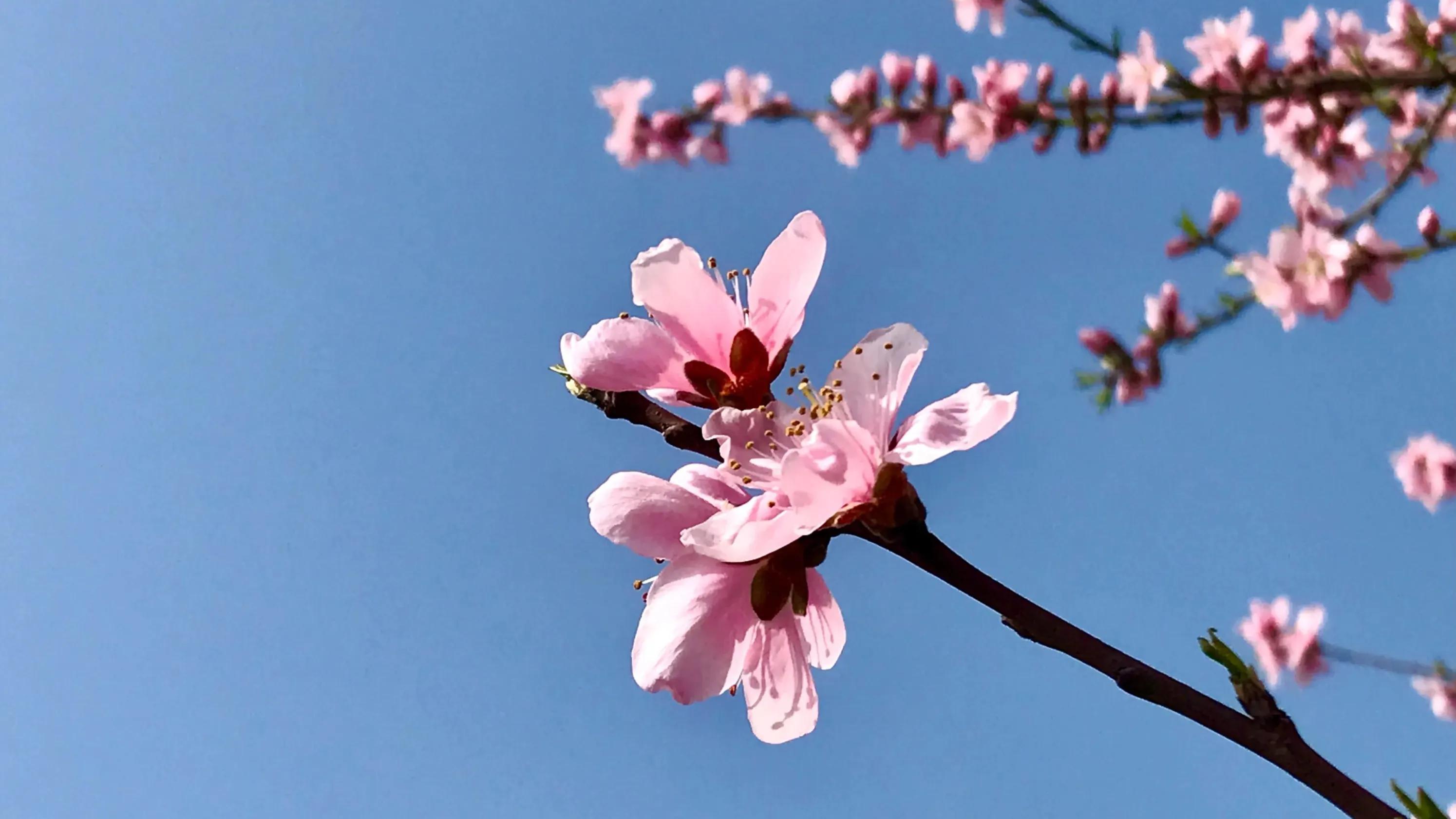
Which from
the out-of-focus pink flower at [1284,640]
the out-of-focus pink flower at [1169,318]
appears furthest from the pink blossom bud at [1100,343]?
the out-of-focus pink flower at [1284,640]

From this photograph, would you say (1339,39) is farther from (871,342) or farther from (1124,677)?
(1124,677)

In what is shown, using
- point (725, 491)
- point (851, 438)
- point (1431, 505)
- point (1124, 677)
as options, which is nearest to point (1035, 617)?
point (1124, 677)

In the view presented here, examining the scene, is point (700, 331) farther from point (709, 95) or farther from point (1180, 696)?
point (709, 95)

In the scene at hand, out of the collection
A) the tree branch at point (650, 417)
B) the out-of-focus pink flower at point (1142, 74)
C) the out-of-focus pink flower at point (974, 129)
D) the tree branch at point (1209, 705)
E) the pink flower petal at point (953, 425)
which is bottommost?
the tree branch at point (1209, 705)

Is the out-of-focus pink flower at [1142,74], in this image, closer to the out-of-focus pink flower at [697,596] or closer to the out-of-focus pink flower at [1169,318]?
the out-of-focus pink flower at [1169,318]

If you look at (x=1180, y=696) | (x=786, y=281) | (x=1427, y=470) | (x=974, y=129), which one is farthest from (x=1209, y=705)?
(x=1427, y=470)

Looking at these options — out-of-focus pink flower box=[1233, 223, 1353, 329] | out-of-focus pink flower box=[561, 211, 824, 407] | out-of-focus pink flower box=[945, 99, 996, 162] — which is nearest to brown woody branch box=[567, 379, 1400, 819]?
out-of-focus pink flower box=[561, 211, 824, 407]
